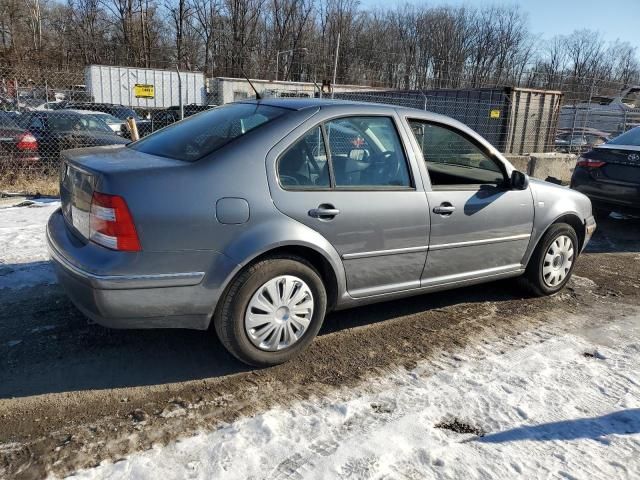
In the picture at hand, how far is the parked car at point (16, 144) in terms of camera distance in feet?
28.1

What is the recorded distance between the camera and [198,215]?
287 centimetres

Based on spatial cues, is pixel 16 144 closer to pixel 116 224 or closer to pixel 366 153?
pixel 116 224

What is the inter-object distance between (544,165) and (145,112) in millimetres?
16576

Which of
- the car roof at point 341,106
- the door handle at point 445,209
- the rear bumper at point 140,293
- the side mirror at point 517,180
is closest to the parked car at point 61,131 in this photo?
the car roof at point 341,106

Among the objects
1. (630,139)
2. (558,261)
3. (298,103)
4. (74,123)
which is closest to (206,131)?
(298,103)

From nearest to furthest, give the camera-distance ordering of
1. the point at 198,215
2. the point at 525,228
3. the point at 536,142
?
the point at 198,215, the point at 525,228, the point at 536,142

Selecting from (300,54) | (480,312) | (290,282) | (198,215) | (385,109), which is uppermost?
(300,54)

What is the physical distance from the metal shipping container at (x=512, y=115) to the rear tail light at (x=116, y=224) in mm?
12000

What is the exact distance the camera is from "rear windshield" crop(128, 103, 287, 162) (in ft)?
10.7

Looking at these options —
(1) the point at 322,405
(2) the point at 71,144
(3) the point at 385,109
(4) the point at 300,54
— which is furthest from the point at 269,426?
Answer: (4) the point at 300,54

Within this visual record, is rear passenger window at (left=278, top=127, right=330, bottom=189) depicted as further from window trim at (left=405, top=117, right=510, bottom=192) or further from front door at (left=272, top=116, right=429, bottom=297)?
window trim at (left=405, top=117, right=510, bottom=192)

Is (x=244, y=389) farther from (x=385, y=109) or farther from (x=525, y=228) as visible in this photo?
(x=525, y=228)

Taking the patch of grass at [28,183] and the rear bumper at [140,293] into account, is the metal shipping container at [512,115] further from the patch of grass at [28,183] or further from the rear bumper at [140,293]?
the rear bumper at [140,293]

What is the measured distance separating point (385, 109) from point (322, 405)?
2.07 metres
